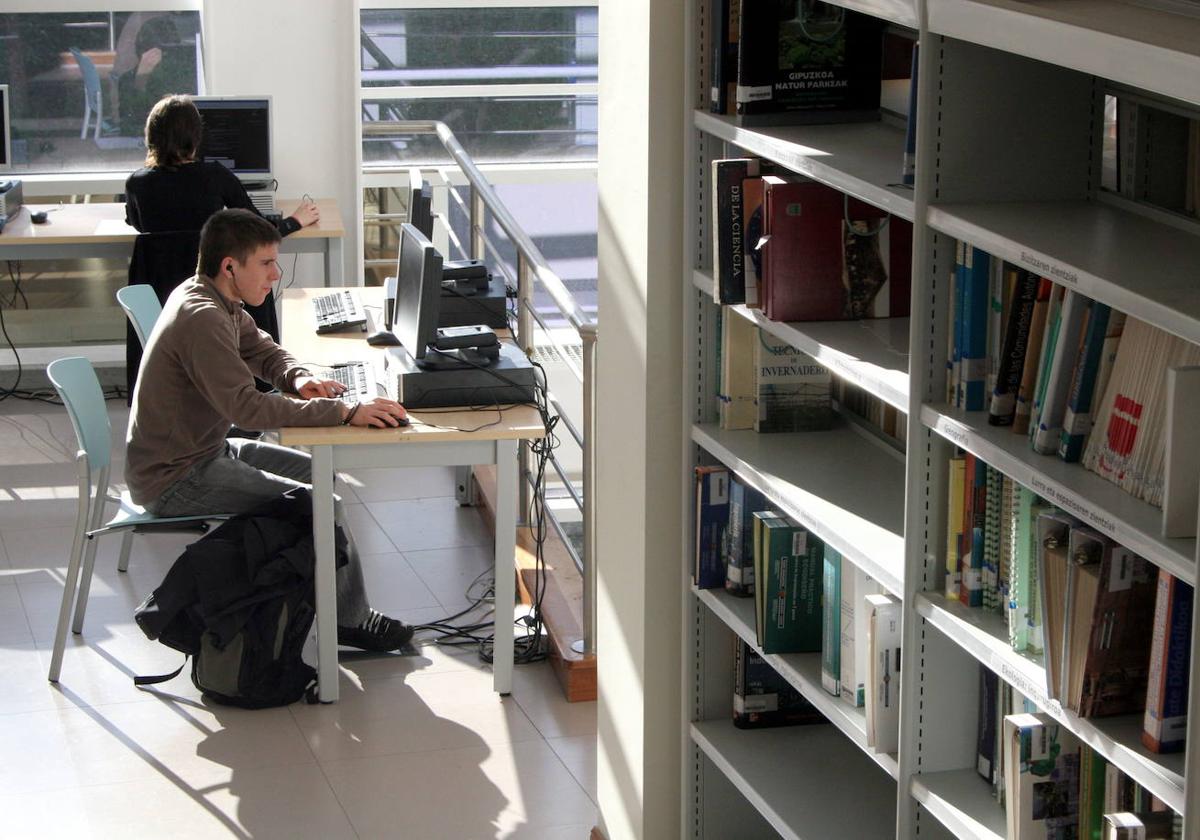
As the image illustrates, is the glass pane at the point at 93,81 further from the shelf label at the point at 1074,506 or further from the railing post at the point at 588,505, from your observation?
the shelf label at the point at 1074,506

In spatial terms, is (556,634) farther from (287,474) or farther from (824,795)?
(824,795)

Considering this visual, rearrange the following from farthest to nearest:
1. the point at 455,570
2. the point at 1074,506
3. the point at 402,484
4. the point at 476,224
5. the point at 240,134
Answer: the point at 240,134, the point at 402,484, the point at 476,224, the point at 455,570, the point at 1074,506

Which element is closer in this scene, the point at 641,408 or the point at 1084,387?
the point at 1084,387

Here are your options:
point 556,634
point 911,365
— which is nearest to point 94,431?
point 556,634

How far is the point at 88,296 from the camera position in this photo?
696 centimetres

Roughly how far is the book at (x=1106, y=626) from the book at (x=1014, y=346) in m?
0.20

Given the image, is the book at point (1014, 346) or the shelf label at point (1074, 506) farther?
the book at point (1014, 346)

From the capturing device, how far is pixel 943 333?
6.26 feet

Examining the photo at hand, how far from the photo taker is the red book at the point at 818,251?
7.64ft

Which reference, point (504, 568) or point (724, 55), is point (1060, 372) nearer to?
point (724, 55)

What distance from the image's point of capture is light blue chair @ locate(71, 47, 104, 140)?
6840 millimetres

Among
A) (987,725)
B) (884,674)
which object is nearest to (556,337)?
(884,674)

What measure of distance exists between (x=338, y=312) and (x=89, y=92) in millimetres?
2761

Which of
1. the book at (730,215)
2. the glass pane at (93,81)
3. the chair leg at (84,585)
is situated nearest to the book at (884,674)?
the book at (730,215)
